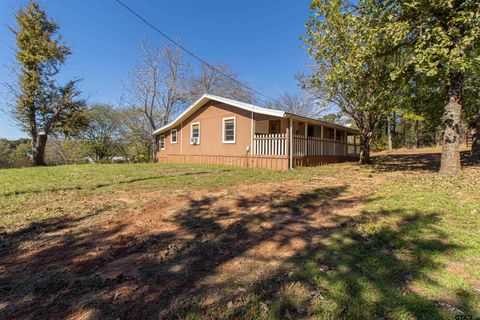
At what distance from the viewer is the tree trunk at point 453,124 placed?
7.10m

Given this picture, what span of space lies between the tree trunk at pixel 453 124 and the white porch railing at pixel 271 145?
17.4 ft

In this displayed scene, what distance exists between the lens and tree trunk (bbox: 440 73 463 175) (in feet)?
23.3

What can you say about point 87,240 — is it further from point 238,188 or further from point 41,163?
point 41,163

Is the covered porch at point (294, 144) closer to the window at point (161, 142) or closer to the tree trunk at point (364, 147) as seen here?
the tree trunk at point (364, 147)

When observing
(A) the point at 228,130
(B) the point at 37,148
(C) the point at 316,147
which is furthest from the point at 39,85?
(C) the point at 316,147

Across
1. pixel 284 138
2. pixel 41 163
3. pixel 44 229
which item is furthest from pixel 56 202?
pixel 41 163

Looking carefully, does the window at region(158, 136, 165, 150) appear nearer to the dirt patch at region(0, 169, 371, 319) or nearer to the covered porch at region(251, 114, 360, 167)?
the covered porch at region(251, 114, 360, 167)

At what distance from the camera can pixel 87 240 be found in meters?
3.16

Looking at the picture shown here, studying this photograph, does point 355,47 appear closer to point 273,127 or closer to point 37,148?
point 273,127

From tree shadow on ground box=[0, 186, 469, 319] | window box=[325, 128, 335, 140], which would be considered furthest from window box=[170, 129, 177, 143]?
tree shadow on ground box=[0, 186, 469, 319]

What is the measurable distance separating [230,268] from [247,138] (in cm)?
1003

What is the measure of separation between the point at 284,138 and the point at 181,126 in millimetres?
8676

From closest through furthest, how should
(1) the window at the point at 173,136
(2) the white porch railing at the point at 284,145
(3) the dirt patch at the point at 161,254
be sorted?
(3) the dirt patch at the point at 161,254 → (2) the white porch railing at the point at 284,145 → (1) the window at the point at 173,136

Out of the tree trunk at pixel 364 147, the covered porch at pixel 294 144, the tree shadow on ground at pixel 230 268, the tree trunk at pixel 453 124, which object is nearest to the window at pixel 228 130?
the covered porch at pixel 294 144
